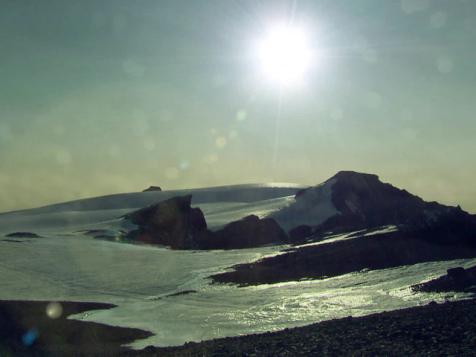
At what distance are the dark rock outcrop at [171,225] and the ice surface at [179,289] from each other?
15301 millimetres

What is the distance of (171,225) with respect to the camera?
3625 inches

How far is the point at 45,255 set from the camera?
61938 mm

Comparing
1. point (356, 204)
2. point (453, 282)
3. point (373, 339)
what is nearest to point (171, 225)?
point (356, 204)

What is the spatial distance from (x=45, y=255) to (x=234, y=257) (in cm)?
1986

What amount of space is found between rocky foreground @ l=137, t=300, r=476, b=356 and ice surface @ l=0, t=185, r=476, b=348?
4.84 meters

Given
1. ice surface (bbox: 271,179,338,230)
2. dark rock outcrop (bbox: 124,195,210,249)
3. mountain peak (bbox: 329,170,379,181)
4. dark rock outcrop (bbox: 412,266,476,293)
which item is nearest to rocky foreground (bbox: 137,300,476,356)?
dark rock outcrop (bbox: 412,266,476,293)

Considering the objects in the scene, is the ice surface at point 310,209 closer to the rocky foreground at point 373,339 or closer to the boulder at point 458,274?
the boulder at point 458,274

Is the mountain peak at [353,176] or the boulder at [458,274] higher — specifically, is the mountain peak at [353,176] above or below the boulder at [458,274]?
above

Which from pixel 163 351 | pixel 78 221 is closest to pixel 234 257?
pixel 163 351

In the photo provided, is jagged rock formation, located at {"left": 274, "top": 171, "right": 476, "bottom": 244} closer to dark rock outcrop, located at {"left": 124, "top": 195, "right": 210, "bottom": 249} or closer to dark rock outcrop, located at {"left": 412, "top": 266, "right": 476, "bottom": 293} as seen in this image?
dark rock outcrop, located at {"left": 124, "top": 195, "right": 210, "bottom": 249}

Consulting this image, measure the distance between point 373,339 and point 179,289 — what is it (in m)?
26.9

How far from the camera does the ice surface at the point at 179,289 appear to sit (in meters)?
32.8

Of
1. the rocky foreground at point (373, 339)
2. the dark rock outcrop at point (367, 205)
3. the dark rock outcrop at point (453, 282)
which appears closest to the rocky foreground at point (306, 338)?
the rocky foreground at point (373, 339)

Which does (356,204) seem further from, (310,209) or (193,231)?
(193,231)
